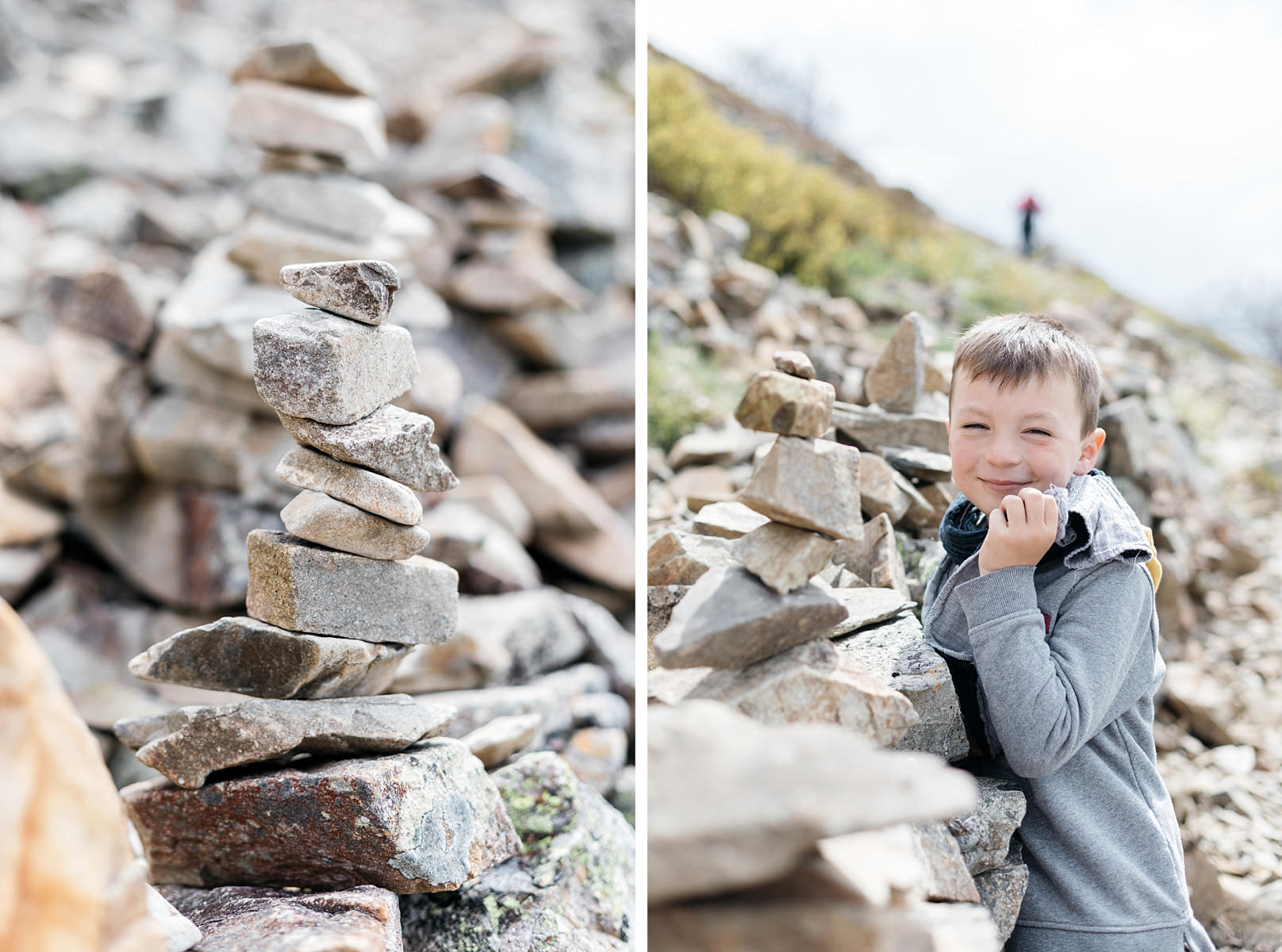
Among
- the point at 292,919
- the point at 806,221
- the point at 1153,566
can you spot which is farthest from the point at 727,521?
the point at 806,221

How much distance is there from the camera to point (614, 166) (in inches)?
297

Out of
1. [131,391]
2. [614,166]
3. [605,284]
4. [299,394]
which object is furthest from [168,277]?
[299,394]

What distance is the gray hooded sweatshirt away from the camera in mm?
1549

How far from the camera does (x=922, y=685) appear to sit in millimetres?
1682

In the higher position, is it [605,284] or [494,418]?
[605,284]

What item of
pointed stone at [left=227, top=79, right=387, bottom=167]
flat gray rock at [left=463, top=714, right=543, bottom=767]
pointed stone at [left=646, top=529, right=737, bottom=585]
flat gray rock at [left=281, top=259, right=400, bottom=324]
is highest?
pointed stone at [left=227, top=79, right=387, bottom=167]

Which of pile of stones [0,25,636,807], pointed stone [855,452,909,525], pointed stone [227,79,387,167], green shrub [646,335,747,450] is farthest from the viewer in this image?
green shrub [646,335,747,450]

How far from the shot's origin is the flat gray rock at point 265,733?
5.41 feet

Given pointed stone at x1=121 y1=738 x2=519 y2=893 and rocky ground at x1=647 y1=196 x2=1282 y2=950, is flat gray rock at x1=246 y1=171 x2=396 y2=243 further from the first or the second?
pointed stone at x1=121 y1=738 x2=519 y2=893

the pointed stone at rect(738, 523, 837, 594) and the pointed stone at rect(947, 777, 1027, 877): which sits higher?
the pointed stone at rect(738, 523, 837, 594)

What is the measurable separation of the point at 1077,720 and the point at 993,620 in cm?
20

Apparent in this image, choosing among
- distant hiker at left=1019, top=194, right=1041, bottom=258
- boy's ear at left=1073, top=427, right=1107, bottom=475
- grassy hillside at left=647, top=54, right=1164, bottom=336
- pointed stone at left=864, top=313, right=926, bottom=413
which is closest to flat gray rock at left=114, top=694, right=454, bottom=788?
boy's ear at left=1073, top=427, right=1107, bottom=475

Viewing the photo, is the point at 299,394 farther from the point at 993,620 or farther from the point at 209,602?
the point at 209,602

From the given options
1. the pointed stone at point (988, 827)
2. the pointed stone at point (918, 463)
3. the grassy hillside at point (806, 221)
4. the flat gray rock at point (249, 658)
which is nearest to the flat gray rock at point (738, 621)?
the pointed stone at point (988, 827)
